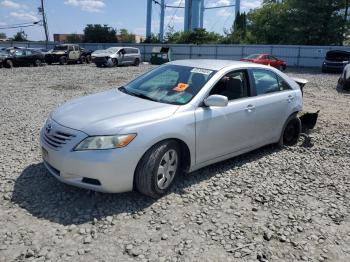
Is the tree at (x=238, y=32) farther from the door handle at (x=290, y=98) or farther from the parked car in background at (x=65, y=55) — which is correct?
the door handle at (x=290, y=98)

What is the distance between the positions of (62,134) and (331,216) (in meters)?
3.04

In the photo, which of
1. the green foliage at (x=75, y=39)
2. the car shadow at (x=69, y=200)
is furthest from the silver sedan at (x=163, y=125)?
the green foliage at (x=75, y=39)

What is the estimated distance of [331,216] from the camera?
4.09m

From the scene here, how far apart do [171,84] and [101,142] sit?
150 cm

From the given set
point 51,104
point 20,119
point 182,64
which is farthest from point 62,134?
point 51,104

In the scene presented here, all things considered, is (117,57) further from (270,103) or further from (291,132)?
(270,103)

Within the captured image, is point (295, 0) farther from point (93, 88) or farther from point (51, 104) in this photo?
point (51, 104)

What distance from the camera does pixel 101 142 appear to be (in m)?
3.81

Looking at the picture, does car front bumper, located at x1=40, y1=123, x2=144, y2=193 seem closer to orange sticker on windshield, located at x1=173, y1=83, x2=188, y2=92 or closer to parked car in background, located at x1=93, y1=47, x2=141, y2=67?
orange sticker on windshield, located at x1=173, y1=83, x2=188, y2=92

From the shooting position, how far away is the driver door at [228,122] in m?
4.54

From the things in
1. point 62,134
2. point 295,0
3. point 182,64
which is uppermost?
point 295,0

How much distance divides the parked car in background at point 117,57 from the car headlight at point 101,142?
950 inches

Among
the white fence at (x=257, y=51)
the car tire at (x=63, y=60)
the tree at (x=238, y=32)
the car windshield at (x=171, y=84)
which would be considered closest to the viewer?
the car windshield at (x=171, y=84)

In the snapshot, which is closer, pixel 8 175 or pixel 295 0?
pixel 8 175
